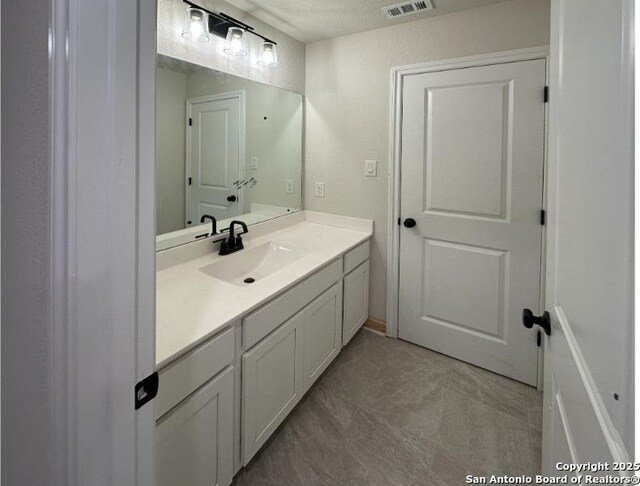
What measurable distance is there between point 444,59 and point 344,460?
2304mm

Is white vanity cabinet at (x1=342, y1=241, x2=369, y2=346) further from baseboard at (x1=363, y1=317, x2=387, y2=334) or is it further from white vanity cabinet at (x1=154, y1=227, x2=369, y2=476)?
white vanity cabinet at (x1=154, y1=227, x2=369, y2=476)

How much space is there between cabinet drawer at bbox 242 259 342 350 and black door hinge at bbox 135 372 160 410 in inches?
25.3

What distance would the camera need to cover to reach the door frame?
2.03 m

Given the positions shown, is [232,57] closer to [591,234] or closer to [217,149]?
[217,149]

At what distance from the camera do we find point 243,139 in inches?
88.4

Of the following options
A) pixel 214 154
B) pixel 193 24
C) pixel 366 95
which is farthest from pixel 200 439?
pixel 366 95

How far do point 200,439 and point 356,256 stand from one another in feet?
4.97

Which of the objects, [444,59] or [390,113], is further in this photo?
[390,113]

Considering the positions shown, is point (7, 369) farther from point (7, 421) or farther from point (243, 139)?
point (243, 139)

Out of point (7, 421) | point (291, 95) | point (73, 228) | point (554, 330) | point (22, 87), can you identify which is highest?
point (291, 95)

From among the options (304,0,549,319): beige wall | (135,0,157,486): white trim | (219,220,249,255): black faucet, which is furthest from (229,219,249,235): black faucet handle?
(135,0,157,486): white trim

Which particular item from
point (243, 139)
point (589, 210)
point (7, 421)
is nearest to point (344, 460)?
point (7, 421)

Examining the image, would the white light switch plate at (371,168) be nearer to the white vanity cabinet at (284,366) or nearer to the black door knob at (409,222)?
the black door knob at (409,222)

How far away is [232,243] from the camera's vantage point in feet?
6.79
